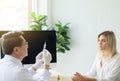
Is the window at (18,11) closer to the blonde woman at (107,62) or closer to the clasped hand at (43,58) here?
the clasped hand at (43,58)

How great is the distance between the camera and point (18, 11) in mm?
4016

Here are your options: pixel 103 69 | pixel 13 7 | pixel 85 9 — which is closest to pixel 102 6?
pixel 85 9

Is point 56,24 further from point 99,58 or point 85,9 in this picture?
point 99,58

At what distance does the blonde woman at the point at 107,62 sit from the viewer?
2.58 meters

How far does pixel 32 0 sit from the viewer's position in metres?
4.06

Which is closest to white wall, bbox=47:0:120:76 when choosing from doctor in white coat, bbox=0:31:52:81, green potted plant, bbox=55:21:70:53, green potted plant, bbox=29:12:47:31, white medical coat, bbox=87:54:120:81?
green potted plant, bbox=55:21:70:53

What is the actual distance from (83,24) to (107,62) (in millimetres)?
1090

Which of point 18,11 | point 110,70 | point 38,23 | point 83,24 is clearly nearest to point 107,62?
point 110,70

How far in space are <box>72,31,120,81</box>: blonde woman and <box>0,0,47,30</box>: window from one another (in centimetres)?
151

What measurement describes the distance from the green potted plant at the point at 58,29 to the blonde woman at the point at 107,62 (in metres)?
0.96

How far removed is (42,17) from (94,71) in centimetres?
116

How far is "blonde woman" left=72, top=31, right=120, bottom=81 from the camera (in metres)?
2.58

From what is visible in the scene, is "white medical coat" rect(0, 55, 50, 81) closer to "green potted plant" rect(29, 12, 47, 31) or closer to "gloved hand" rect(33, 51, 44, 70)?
"gloved hand" rect(33, 51, 44, 70)

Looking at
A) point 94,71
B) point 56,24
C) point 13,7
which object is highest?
point 13,7
